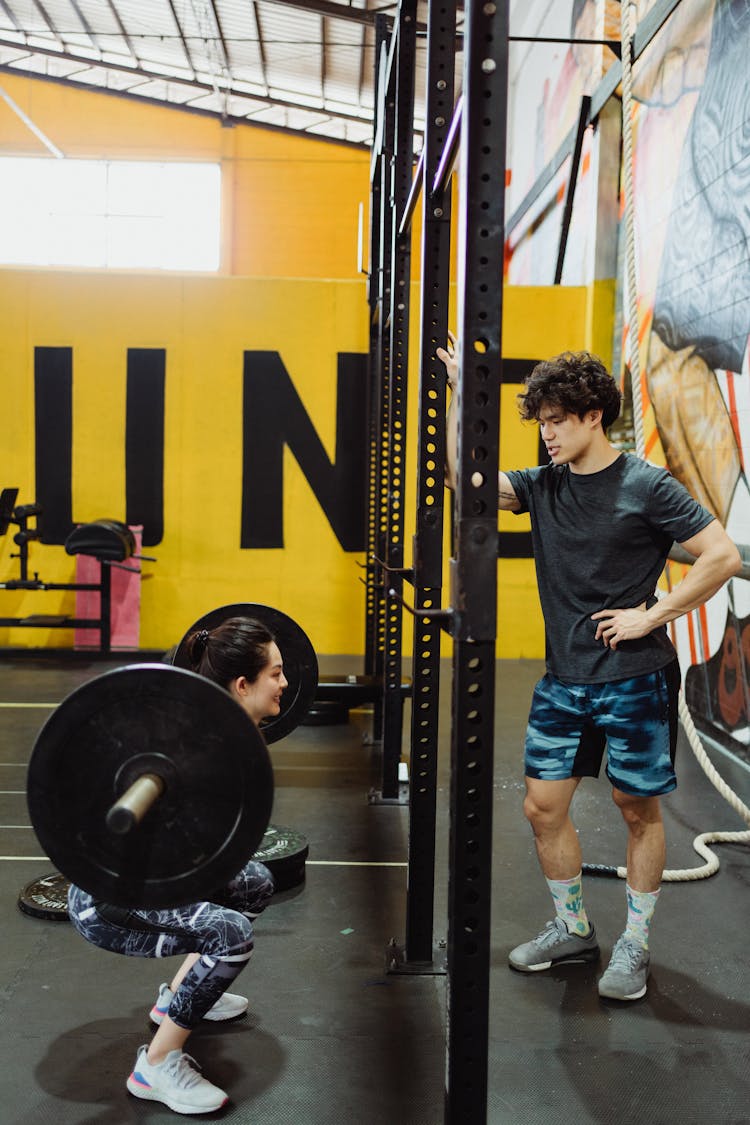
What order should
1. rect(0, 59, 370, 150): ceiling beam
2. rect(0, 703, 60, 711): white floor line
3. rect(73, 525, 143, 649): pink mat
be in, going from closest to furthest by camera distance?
rect(0, 703, 60, 711): white floor line < rect(73, 525, 143, 649): pink mat < rect(0, 59, 370, 150): ceiling beam

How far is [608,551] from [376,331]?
3436 mm

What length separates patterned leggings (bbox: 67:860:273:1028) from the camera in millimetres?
1778

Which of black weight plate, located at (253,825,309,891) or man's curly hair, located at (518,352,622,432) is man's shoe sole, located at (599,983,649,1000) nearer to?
black weight plate, located at (253,825,309,891)

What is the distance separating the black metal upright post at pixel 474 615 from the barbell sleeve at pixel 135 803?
45 centimetres

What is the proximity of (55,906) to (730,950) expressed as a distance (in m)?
1.74

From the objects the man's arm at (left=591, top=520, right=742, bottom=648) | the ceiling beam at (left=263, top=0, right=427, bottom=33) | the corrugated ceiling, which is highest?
the corrugated ceiling

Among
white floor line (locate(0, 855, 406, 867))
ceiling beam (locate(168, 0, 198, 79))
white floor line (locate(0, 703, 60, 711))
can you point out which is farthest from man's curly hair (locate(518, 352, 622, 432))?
ceiling beam (locate(168, 0, 198, 79))

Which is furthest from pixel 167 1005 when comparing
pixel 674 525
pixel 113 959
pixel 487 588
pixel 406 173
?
pixel 406 173

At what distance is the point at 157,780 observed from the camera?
55.9 inches

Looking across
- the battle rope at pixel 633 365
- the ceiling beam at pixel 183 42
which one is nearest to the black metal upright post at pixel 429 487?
the battle rope at pixel 633 365

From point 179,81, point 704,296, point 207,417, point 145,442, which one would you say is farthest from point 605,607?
point 179,81

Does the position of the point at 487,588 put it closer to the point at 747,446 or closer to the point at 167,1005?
the point at 167,1005

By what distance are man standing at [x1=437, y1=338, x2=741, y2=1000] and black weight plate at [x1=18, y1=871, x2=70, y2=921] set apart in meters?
1.28

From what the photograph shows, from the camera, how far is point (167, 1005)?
1.98m
